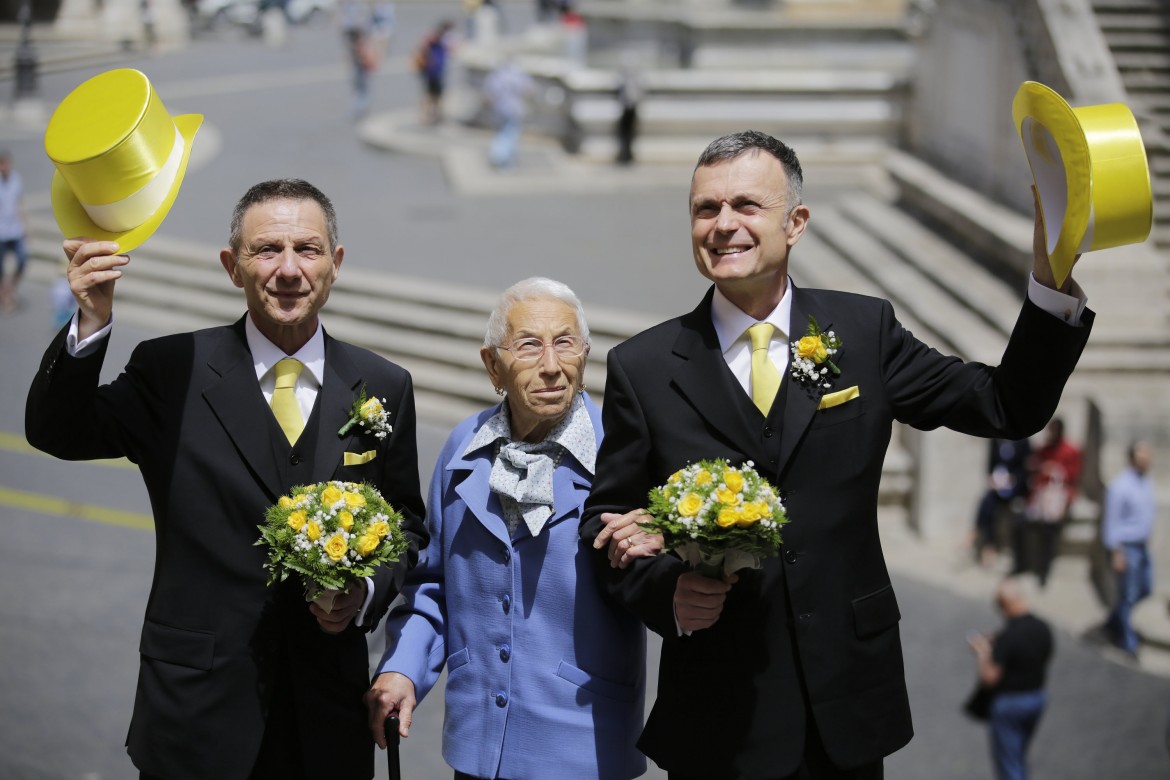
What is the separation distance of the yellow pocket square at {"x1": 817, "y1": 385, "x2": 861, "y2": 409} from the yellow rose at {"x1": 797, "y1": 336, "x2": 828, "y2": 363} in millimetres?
84

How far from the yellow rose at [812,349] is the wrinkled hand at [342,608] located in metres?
1.18

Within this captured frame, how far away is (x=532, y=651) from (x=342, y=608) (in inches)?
23.9

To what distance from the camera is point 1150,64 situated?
15266mm

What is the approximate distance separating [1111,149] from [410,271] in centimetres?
1330

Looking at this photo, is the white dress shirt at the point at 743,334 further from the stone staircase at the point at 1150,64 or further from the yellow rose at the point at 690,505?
the stone staircase at the point at 1150,64

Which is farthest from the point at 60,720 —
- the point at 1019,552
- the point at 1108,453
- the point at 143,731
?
the point at 1108,453

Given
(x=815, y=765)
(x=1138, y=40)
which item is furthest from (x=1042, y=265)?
(x=1138, y=40)

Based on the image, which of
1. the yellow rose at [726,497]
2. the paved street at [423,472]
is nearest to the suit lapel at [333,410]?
the paved street at [423,472]

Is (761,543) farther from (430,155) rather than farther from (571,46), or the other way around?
(571,46)

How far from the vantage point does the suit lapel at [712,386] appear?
3.25 meters

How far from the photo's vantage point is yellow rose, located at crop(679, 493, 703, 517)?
9.57 feet

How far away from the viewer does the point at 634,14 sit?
2477cm

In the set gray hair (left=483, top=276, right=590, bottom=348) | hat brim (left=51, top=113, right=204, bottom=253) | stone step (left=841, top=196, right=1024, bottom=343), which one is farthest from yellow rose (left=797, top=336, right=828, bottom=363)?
stone step (left=841, top=196, right=1024, bottom=343)

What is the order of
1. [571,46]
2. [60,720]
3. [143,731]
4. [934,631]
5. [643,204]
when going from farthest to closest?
[571,46]
[643,204]
[934,631]
[60,720]
[143,731]
